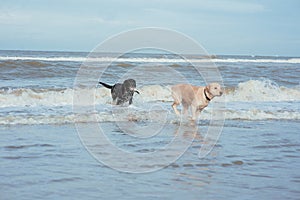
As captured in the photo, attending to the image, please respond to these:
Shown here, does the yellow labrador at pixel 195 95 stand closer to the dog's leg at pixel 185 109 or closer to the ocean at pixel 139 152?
the dog's leg at pixel 185 109

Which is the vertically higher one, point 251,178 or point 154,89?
point 154,89

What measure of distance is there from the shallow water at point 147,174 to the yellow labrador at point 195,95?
1.98m

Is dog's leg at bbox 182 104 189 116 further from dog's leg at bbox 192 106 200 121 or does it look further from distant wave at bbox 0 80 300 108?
distant wave at bbox 0 80 300 108

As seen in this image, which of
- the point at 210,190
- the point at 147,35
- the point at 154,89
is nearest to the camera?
the point at 210,190

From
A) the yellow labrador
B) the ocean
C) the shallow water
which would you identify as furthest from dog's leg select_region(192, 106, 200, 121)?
the shallow water

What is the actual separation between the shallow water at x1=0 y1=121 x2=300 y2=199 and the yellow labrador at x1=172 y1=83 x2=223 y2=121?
6.51 ft

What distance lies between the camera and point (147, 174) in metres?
4.88

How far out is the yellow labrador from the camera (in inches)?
361

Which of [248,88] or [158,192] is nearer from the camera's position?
[158,192]

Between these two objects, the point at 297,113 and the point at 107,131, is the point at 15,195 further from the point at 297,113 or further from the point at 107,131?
the point at 297,113

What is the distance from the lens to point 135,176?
4.75 m

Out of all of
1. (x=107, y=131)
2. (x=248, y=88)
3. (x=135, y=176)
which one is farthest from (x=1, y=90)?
(x=135, y=176)

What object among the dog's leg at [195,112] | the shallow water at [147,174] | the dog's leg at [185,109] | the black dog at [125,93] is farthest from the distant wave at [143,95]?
the shallow water at [147,174]

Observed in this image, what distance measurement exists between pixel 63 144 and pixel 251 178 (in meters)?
2.75
